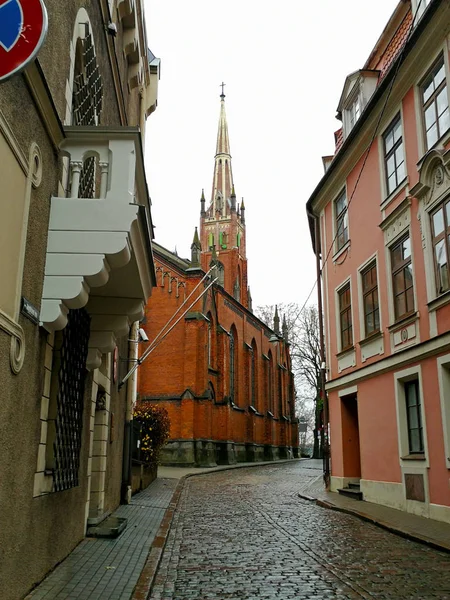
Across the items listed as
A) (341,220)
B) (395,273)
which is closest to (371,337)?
(395,273)

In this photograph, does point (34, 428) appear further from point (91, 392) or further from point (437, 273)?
point (437, 273)

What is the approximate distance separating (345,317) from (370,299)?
201 cm

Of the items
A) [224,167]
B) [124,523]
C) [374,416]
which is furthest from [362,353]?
[224,167]

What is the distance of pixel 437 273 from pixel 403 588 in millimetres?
6938

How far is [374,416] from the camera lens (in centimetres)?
1495

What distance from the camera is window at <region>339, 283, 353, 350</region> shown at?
1702 cm

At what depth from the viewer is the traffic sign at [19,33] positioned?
316cm

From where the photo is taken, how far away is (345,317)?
687 inches

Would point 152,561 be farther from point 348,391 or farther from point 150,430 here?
point 150,430

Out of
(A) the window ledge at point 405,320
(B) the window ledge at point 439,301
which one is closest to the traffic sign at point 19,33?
(B) the window ledge at point 439,301

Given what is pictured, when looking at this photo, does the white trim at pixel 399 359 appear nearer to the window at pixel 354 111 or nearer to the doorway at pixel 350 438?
the doorway at pixel 350 438

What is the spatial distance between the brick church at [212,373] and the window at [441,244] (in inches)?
539

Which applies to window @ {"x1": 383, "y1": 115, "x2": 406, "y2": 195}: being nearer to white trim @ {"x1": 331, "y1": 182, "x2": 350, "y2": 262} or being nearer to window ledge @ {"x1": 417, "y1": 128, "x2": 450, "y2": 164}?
window ledge @ {"x1": 417, "y1": 128, "x2": 450, "y2": 164}

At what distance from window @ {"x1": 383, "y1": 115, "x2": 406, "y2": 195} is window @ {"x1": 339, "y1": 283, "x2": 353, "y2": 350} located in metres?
3.61
